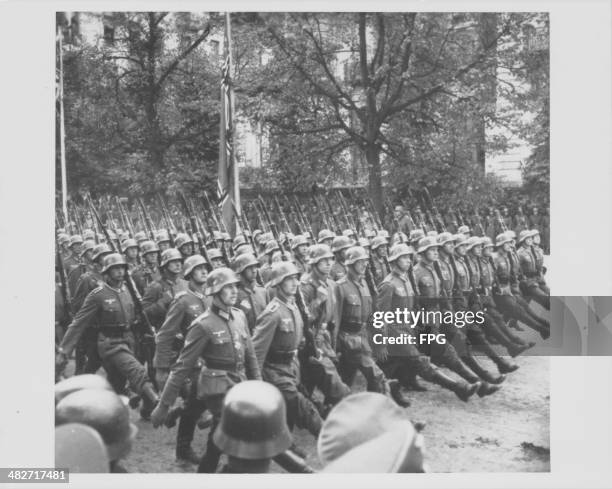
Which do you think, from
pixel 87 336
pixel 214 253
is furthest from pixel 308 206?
pixel 87 336

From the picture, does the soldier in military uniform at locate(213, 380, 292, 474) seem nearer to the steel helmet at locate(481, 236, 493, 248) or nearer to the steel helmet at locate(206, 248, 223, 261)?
the steel helmet at locate(206, 248, 223, 261)

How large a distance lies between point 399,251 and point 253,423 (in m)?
3.02

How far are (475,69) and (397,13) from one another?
0.91m

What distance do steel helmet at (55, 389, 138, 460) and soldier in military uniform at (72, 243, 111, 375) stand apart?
1.60 meters

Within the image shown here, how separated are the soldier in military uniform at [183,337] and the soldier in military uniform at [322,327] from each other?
0.95 m

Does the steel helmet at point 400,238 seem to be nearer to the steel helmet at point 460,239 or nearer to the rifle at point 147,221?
the steel helmet at point 460,239

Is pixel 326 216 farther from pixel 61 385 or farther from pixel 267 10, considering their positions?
pixel 61 385

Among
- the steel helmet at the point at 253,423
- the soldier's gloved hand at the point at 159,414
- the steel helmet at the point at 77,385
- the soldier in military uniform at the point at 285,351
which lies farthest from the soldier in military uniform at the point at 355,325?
the steel helmet at the point at 77,385

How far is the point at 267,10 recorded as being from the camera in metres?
7.03

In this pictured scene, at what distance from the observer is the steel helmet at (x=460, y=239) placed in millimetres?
8461

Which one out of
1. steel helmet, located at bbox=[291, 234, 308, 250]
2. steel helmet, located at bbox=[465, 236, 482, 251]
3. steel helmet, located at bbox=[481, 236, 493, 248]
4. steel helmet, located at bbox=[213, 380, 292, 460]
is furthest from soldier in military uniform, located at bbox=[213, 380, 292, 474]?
steel helmet, located at bbox=[481, 236, 493, 248]

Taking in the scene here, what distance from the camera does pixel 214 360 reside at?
6.57 meters

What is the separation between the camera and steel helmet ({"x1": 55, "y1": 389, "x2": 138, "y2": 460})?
5.29m

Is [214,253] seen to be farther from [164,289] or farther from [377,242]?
[377,242]
